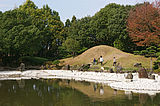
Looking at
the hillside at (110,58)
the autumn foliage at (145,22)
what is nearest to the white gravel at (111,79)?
the hillside at (110,58)

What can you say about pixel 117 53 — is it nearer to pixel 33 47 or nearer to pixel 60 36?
pixel 33 47

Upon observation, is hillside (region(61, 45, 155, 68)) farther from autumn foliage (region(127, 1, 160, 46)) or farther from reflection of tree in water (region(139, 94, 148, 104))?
reflection of tree in water (region(139, 94, 148, 104))

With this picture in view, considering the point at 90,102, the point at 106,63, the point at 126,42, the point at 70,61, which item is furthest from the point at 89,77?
the point at 126,42

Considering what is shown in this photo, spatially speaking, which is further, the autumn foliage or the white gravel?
the autumn foliage

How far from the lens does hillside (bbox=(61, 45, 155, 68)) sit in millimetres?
34094

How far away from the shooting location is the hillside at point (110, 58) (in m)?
34.1

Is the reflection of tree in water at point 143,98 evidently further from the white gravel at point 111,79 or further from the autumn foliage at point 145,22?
the autumn foliage at point 145,22

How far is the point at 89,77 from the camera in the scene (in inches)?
1049

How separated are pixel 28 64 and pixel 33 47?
11.8ft

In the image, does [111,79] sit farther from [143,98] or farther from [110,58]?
[110,58]

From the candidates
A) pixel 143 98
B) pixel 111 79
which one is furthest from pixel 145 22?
pixel 143 98

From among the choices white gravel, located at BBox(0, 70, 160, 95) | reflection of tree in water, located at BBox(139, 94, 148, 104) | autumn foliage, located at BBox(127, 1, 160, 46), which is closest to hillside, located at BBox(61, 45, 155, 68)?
autumn foliage, located at BBox(127, 1, 160, 46)

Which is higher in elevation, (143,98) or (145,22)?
(145,22)

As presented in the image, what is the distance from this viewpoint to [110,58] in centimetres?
3856
